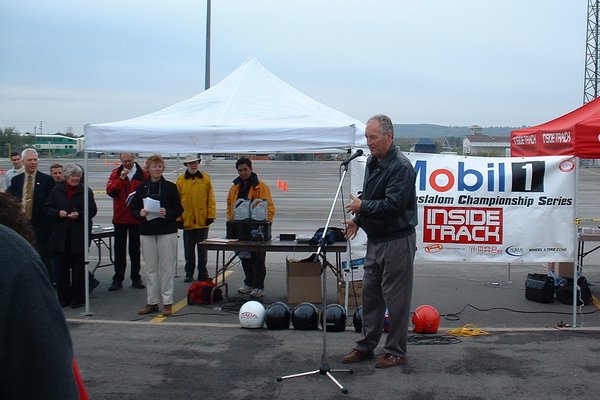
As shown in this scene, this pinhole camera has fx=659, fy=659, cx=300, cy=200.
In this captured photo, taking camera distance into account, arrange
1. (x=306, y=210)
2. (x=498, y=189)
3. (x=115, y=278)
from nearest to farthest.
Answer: (x=498, y=189)
(x=115, y=278)
(x=306, y=210)

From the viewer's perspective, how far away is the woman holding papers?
313 inches

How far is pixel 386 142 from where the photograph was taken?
5789 millimetres

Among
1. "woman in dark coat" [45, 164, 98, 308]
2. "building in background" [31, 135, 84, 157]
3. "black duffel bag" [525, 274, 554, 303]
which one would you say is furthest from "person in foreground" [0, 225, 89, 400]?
"building in background" [31, 135, 84, 157]

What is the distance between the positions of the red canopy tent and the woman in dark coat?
6.03m

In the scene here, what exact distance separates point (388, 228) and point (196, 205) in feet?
14.8

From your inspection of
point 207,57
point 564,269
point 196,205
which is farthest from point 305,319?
point 207,57

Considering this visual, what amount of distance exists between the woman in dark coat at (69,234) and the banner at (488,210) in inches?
171

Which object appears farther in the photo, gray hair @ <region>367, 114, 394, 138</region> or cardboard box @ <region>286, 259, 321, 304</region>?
cardboard box @ <region>286, 259, 321, 304</region>

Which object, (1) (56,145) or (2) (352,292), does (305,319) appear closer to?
(2) (352,292)

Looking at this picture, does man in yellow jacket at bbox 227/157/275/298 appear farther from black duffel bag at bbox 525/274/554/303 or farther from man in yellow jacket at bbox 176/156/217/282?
black duffel bag at bbox 525/274/554/303

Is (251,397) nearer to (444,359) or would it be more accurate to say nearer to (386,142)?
(444,359)

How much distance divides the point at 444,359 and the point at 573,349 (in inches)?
55.2

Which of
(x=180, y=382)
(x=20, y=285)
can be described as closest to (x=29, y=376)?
(x=20, y=285)

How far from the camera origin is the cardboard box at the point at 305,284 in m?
8.66
